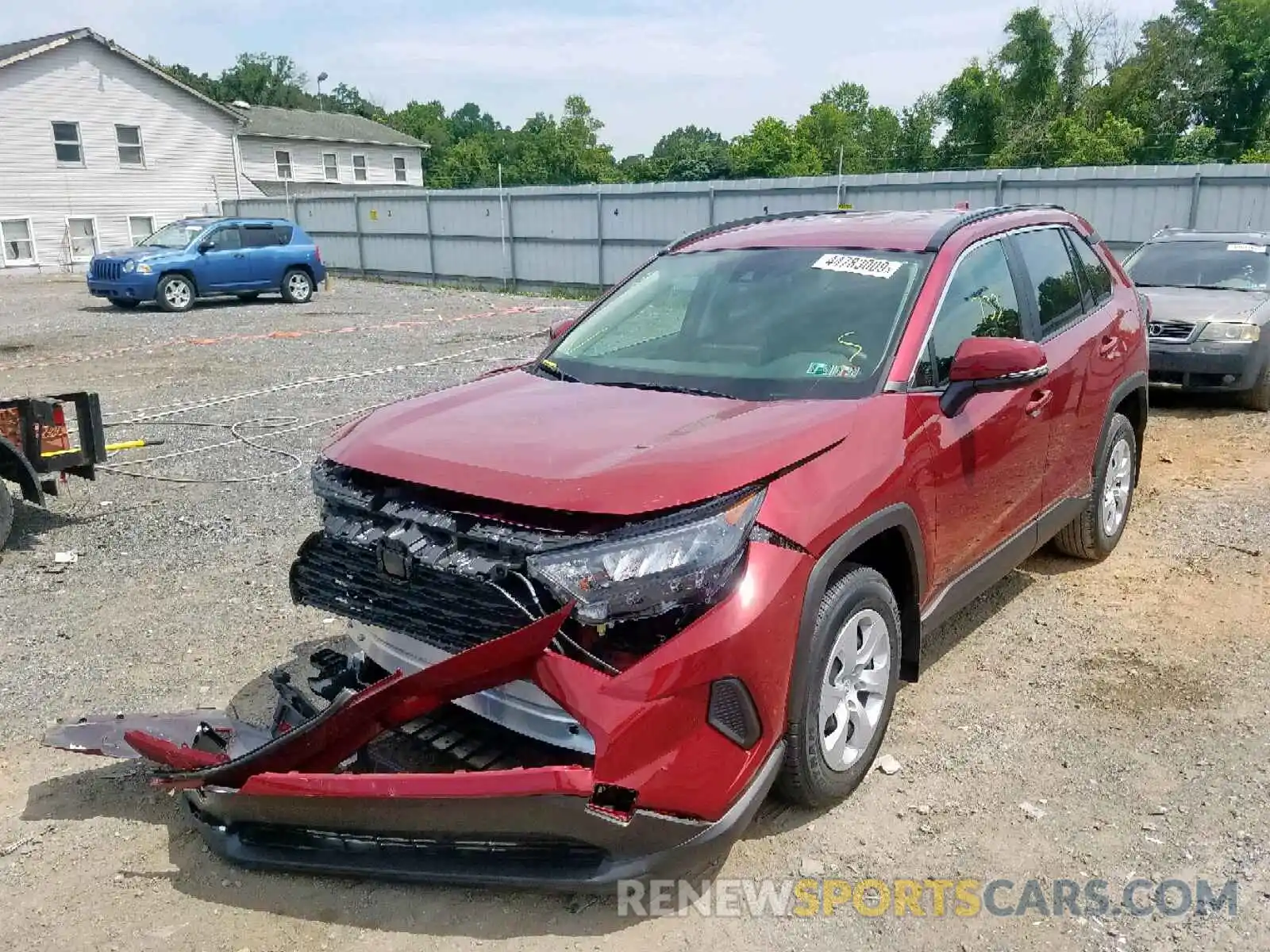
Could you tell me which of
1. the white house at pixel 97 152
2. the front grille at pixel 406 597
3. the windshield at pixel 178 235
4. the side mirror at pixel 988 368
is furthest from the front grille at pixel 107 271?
the side mirror at pixel 988 368

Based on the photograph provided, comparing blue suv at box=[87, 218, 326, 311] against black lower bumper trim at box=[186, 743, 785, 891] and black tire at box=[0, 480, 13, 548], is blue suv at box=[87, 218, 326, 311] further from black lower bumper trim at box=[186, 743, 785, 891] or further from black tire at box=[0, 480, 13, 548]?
black lower bumper trim at box=[186, 743, 785, 891]

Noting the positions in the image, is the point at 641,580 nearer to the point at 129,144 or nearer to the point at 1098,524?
the point at 1098,524

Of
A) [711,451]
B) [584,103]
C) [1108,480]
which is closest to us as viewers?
[711,451]

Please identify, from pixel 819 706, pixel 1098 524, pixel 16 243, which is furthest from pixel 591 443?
pixel 16 243

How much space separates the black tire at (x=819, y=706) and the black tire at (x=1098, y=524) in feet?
7.02

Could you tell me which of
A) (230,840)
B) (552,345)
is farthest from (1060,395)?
(230,840)

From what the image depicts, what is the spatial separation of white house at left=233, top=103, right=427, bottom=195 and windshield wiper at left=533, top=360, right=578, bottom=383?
121 feet

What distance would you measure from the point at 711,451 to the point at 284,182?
136 ft

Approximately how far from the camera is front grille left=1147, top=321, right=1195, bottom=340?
8805 millimetres

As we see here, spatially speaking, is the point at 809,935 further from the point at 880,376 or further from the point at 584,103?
the point at 584,103

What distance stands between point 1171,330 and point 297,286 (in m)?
17.0

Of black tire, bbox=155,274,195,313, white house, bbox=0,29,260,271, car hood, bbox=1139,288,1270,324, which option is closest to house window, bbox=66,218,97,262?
white house, bbox=0,29,260,271

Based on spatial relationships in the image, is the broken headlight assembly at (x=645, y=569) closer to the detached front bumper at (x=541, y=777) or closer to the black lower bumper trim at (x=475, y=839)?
the detached front bumper at (x=541, y=777)

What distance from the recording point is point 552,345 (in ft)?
14.1
